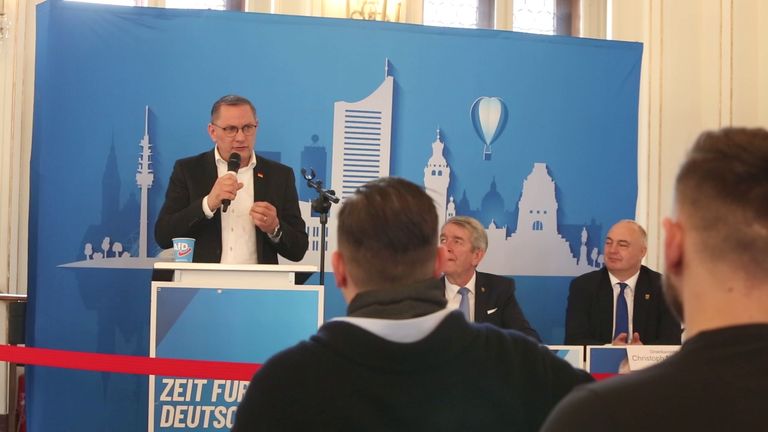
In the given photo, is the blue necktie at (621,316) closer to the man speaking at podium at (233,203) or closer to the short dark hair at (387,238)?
the man speaking at podium at (233,203)

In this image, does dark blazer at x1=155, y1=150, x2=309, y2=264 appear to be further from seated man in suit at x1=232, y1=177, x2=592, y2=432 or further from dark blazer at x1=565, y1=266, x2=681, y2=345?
seated man in suit at x1=232, y1=177, x2=592, y2=432

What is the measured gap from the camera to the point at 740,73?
7742mm

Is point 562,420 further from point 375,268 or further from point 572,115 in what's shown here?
point 572,115

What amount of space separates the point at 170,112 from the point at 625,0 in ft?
13.7

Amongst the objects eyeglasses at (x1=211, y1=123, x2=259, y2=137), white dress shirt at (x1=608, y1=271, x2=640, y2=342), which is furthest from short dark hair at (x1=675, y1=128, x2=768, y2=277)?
white dress shirt at (x1=608, y1=271, x2=640, y2=342)

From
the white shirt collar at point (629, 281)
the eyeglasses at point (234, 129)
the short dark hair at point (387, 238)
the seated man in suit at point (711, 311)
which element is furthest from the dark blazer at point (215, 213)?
the seated man in suit at point (711, 311)

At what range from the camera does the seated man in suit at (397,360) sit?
1520mm

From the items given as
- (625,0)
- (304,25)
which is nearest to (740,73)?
(625,0)

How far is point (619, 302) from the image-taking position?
5281 millimetres

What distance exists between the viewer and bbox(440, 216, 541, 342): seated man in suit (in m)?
4.91

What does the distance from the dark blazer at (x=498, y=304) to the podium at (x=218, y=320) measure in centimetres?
104

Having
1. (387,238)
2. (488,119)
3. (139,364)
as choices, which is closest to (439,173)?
(488,119)

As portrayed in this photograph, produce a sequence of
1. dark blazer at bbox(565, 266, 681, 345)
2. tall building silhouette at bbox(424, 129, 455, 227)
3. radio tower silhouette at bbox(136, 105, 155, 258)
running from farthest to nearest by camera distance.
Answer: tall building silhouette at bbox(424, 129, 455, 227), radio tower silhouette at bbox(136, 105, 155, 258), dark blazer at bbox(565, 266, 681, 345)

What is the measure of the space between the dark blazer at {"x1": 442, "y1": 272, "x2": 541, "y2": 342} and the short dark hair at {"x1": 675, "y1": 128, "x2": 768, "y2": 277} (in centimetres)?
390
